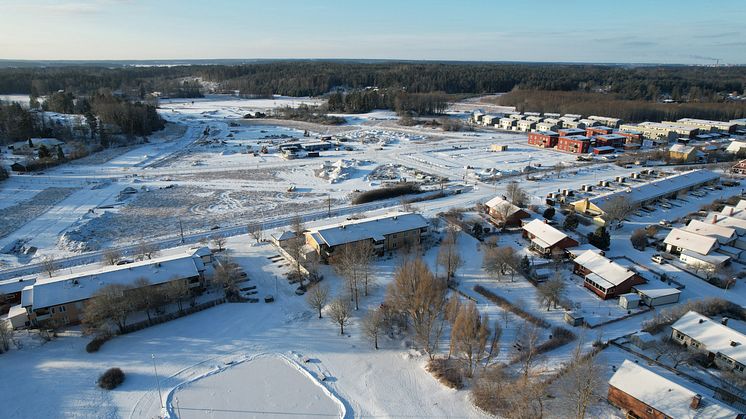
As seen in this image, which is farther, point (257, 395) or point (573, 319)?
point (573, 319)

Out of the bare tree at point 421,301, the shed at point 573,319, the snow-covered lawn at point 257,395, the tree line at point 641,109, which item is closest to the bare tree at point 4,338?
the snow-covered lawn at point 257,395

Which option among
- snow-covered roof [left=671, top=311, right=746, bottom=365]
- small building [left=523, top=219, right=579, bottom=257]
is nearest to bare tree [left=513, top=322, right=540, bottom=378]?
snow-covered roof [left=671, top=311, right=746, bottom=365]

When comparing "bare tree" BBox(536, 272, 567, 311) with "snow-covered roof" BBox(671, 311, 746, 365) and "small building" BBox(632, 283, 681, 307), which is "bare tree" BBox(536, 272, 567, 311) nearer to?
"small building" BBox(632, 283, 681, 307)

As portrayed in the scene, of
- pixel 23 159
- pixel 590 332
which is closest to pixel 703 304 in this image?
pixel 590 332

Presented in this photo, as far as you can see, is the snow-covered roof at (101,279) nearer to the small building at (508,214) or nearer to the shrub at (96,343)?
the shrub at (96,343)

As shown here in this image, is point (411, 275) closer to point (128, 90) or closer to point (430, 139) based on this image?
point (430, 139)

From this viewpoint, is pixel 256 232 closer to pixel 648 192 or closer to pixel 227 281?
pixel 227 281

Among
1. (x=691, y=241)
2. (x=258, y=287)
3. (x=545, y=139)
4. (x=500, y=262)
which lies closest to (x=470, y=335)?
(x=500, y=262)
